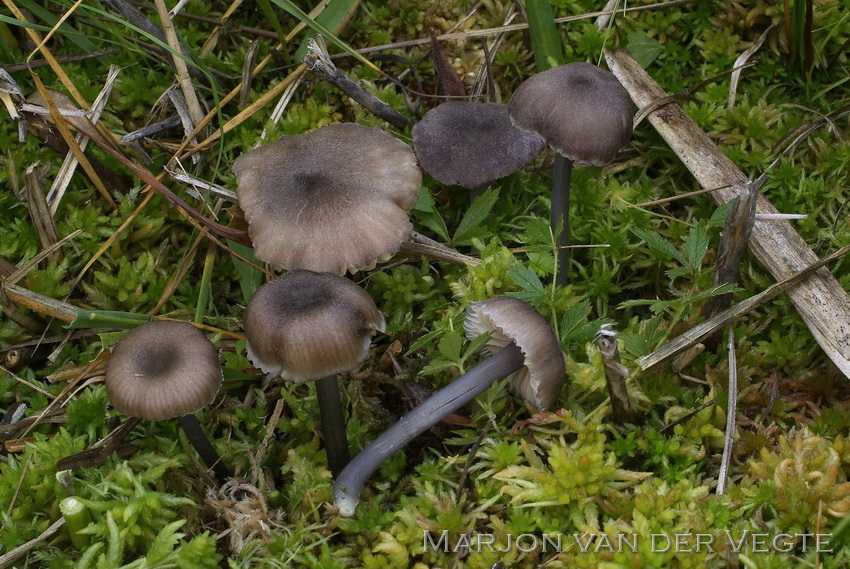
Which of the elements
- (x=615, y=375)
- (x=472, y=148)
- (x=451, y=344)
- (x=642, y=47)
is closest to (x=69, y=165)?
(x=472, y=148)

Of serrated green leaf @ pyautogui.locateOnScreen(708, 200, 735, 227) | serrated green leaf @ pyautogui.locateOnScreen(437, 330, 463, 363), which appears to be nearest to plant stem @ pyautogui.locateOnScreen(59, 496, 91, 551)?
serrated green leaf @ pyautogui.locateOnScreen(437, 330, 463, 363)

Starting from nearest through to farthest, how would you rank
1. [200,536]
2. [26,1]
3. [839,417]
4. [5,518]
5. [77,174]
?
[200,536], [5,518], [839,417], [26,1], [77,174]

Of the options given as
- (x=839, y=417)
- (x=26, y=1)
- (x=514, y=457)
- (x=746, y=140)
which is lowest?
(x=839, y=417)

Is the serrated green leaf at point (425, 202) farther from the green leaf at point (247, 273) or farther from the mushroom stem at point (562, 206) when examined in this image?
the green leaf at point (247, 273)

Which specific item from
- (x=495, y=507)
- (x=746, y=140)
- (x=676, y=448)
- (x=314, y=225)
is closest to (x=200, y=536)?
(x=495, y=507)

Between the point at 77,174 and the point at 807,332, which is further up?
the point at 77,174

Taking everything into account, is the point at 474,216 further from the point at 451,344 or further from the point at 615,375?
the point at 615,375

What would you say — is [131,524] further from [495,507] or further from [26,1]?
[26,1]
